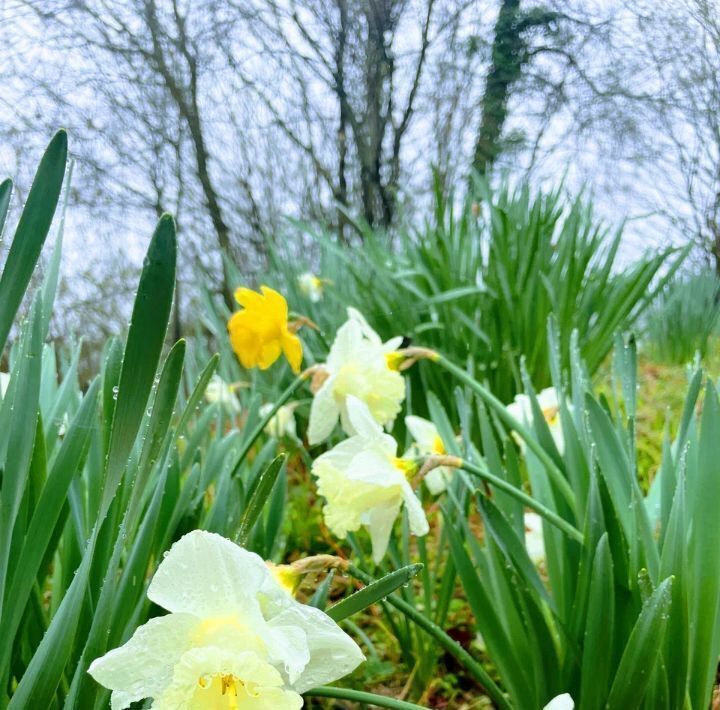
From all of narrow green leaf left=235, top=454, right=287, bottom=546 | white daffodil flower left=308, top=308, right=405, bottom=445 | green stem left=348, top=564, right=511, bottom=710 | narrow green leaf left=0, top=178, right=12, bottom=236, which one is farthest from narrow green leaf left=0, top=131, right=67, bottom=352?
white daffodil flower left=308, top=308, right=405, bottom=445

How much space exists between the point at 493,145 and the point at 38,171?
1.46 m

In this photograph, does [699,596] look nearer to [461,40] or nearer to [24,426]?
[24,426]

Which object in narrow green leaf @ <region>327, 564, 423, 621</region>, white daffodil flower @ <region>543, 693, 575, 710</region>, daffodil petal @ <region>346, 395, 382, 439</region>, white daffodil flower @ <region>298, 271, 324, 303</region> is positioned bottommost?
white daffodil flower @ <region>543, 693, 575, 710</region>

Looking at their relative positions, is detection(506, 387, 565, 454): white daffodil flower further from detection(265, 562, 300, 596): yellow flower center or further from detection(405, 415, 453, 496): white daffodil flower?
detection(265, 562, 300, 596): yellow flower center

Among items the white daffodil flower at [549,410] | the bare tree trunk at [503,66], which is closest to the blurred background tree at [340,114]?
the bare tree trunk at [503,66]

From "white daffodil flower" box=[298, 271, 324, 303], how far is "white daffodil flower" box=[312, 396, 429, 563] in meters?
1.37

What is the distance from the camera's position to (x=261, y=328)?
0.90 metres

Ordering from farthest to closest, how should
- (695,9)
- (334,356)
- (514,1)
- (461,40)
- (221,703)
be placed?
(461,40), (514,1), (334,356), (695,9), (221,703)

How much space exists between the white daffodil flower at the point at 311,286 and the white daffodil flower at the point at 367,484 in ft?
4.49

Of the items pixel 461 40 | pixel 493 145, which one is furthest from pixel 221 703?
pixel 493 145

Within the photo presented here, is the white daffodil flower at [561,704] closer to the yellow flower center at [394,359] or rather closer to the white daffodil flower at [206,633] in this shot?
the white daffodil flower at [206,633]

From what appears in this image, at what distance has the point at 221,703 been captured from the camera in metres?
0.32

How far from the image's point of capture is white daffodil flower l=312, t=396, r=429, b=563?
0.62 metres

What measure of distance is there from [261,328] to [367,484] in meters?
0.35
